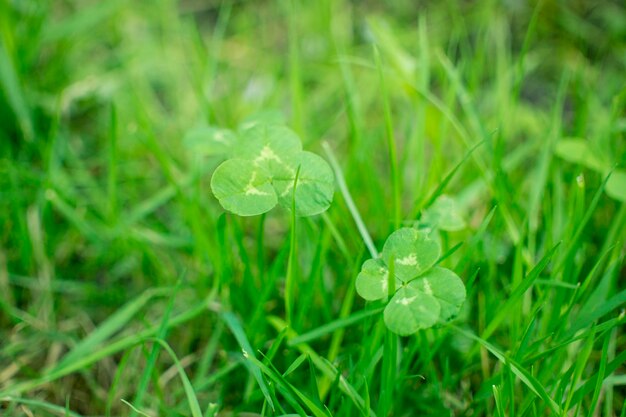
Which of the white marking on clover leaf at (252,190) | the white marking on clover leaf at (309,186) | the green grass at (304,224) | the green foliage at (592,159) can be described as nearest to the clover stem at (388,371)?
the green grass at (304,224)

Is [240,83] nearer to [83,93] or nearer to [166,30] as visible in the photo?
[166,30]

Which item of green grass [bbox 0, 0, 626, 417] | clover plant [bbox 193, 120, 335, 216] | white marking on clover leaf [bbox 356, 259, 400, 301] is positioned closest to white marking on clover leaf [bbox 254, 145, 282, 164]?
clover plant [bbox 193, 120, 335, 216]

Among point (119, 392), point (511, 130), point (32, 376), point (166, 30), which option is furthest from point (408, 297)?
point (166, 30)

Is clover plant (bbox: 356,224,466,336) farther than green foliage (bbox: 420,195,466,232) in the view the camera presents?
No

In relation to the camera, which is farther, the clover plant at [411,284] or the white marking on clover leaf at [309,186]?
the white marking on clover leaf at [309,186]

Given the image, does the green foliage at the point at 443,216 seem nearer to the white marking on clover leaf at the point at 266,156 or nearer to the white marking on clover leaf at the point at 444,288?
the white marking on clover leaf at the point at 444,288

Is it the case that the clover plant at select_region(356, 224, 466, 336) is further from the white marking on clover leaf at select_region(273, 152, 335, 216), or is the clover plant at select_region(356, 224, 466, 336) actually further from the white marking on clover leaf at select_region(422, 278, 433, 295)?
the white marking on clover leaf at select_region(273, 152, 335, 216)
